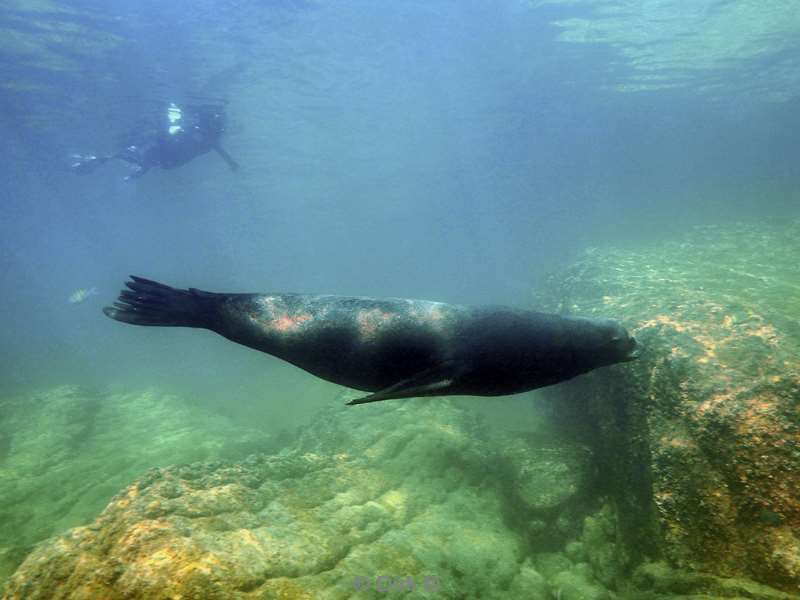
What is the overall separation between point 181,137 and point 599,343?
23563mm

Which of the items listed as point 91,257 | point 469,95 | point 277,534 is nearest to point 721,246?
point 277,534

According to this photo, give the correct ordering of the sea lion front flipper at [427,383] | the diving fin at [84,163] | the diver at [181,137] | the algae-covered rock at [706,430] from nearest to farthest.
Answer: the sea lion front flipper at [427,383] < the algae-covered rock at [706,430] < the diver at [181,137] < the diving fin at [84,163]

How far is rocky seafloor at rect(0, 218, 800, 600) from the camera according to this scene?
Answer: 9.25ft

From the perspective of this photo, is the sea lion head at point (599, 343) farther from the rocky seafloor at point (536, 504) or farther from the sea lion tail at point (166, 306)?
the sea lion tail at point (166, 306)

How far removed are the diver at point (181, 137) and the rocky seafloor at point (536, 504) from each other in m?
19.0

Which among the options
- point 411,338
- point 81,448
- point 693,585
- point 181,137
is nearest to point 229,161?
point 181,137

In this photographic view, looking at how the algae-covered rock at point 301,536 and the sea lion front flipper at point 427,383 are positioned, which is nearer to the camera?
the algae-covered rock at point 301,536

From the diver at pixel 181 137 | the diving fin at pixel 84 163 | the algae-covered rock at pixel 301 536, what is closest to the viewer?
the algae-covered rock at pixel 301 536

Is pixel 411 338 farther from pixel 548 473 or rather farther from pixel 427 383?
pixel 548 473

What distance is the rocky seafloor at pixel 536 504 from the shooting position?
282cm

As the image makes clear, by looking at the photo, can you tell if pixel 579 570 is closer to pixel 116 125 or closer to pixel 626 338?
pixel 626 338

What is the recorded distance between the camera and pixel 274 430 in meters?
11.6

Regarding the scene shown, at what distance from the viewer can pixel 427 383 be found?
2932 mm

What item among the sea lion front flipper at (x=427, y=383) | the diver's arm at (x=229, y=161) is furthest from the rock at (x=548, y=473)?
the diver's arm at (x=229, y=161)
